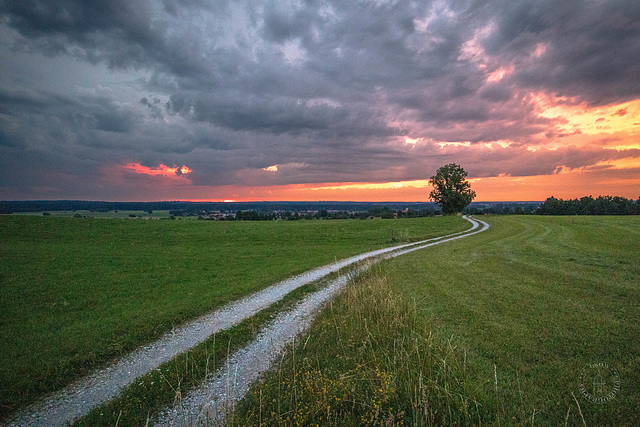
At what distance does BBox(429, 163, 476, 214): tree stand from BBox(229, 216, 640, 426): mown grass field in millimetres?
64455

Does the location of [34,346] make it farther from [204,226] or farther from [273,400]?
[204,226]

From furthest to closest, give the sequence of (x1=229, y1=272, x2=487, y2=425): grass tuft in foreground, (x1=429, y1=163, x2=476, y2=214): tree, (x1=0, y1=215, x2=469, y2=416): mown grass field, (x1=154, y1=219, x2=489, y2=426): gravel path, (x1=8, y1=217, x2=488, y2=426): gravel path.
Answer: (x1=429, y1=163, x2=476, y2=214): tree
(x1=0, y1=215, x2=469, y2=416): mown grass field
(x1=8, y1=217, x2=488, y2=426): gravel path
(x1=154, y1=219, x2=489, y2=426): gravel path
(x1=229, y1=272, x2=487, y2=425): grass tuft in foreground

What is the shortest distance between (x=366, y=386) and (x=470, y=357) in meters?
3.11

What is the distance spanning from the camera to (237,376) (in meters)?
7.40

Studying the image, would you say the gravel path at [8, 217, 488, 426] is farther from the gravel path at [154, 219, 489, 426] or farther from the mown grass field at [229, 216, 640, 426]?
the mown grass field at [229, 216, 640, 426]

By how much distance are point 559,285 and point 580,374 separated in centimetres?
808

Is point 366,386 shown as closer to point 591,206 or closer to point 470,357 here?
point 470,357

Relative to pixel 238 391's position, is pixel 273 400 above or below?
above

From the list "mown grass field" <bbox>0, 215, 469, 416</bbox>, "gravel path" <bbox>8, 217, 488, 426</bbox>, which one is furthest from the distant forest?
"gravel path" <bbox>8, 217, 488, 426</bbox>

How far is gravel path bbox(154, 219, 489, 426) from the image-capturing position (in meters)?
5.94

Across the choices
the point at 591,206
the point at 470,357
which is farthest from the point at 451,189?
the point at 470,357

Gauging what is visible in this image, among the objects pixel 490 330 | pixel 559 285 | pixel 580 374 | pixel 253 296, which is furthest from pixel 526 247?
pixel 253 296

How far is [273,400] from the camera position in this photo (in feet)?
19.0

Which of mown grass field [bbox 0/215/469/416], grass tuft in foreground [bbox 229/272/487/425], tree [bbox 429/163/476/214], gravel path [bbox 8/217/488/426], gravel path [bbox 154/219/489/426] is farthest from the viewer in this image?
tree [bbox 429/163/476/214]
